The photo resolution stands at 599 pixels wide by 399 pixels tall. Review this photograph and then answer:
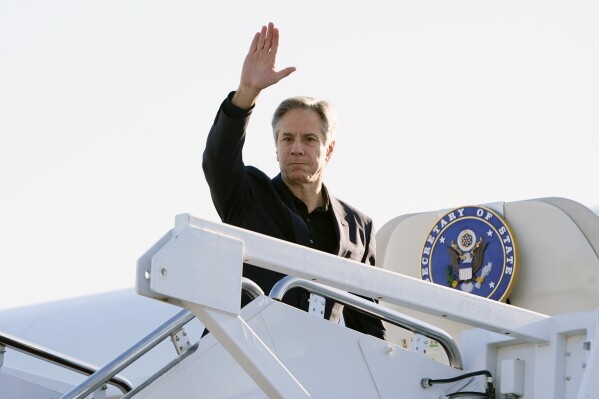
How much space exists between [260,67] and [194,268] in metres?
1.51

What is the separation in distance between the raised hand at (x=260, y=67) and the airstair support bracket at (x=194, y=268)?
1277 millimetres

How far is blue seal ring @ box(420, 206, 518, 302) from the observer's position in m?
8.58

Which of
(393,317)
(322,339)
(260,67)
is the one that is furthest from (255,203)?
(322,339)

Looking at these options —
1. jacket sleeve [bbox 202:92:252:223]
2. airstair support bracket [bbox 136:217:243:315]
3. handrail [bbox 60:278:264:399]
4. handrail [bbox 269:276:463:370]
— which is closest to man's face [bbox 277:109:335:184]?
jacket sleeve [bbox 202:92:252:223]

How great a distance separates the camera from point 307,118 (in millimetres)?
5891

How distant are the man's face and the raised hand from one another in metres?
0.57

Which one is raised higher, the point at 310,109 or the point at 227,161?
the point at 310,109

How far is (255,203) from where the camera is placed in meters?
5.66

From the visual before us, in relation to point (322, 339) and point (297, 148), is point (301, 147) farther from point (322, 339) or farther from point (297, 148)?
point (322, 339)

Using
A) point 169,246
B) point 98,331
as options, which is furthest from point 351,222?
point 98,331

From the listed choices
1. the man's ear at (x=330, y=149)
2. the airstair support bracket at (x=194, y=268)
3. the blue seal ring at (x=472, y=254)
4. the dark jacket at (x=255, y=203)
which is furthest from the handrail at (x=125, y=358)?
the blue seal ring at (x=472, y=254)

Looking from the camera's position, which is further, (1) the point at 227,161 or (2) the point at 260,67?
(1) the point at 227,161

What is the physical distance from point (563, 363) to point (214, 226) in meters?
1.49

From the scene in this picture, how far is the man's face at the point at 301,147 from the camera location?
19.0 feet
